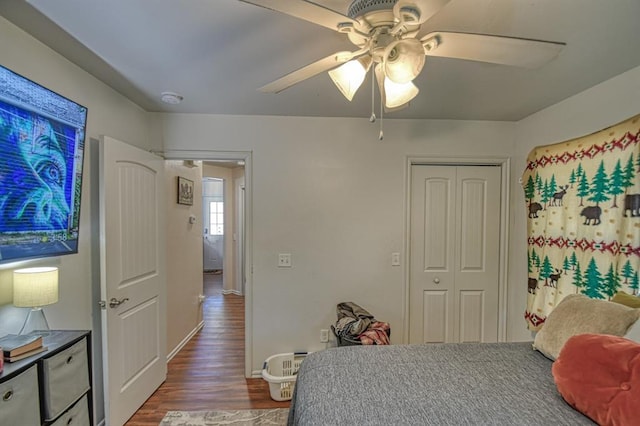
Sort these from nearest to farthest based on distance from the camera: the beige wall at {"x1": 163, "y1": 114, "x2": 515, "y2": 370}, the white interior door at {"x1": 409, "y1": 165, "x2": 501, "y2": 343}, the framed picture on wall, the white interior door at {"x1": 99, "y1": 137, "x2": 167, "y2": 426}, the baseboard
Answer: the white interior door at {"x1": 99, "y1": 137, "x2": 167, "y2": 426} → the beige wall at {"x1": 163, "y1": 114, "x2": 515, "y2": 370} → the white interior door at {"x1": 409, "y1": 165, "x2": 501, "y2": 343} → the baseboard → the framed picture on wall

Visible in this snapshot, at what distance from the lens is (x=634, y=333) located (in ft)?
3.96

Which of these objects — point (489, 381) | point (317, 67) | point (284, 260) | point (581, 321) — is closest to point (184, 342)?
point (284, 260)

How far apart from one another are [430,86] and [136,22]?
1705 millimetres

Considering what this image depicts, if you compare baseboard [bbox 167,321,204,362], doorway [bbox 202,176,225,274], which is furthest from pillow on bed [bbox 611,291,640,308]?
doorway [bbox 202,176,225,274]

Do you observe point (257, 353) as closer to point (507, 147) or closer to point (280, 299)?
point (280, 299)

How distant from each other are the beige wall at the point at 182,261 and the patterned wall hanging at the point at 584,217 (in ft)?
10.9

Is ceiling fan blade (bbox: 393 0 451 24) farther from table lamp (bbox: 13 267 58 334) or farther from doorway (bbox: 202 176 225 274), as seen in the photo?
doorway (bbox: 202 176 225 274)

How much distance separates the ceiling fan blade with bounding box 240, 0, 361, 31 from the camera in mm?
832

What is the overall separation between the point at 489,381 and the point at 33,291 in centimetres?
208

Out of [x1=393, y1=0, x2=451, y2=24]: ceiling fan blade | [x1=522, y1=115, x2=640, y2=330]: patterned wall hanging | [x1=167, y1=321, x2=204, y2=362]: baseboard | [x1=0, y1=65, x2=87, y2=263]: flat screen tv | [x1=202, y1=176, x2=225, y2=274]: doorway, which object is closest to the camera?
[x1=393, y1=0, x2=451, y2=24]: ceiling fan blade

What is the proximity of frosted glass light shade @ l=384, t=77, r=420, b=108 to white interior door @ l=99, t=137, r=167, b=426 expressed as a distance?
1.77 meters

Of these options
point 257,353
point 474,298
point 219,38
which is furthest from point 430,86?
point 257,353

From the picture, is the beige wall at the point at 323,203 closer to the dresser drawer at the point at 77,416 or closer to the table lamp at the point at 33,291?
the dresser drawer at the point at 77,416

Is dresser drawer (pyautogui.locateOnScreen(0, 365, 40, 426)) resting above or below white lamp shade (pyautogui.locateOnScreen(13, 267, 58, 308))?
below
